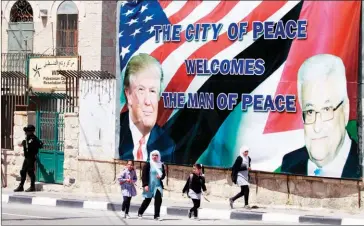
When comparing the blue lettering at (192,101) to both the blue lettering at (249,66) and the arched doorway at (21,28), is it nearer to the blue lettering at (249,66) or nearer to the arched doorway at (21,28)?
the blue lettering at (249,66)

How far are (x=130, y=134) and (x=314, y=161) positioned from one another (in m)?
4.94

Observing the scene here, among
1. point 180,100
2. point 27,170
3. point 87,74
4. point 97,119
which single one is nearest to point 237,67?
point 180,100

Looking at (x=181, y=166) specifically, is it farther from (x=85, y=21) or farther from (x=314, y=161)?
(x=85, y=21)

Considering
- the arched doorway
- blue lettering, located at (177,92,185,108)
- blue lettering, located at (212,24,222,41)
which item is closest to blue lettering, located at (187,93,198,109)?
blue lettering, located at (177,92,185,108)

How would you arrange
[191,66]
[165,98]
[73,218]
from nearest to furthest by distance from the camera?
[73,218] → [191,66] → [165,98]

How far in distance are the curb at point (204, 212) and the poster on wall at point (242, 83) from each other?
1.51 meters

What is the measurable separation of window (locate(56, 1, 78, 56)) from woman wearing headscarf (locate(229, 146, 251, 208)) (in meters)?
8.56

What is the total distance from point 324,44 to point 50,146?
8.25 m

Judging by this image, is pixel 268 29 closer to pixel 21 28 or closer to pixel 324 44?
pixel 324 44

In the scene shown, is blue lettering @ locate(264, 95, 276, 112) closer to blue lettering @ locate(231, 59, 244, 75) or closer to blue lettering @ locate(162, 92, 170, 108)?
blue lettering @ locate(231, 59, 244, 75)

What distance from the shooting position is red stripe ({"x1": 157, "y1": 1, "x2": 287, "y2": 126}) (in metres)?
19.4

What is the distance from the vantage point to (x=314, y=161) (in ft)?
61.8

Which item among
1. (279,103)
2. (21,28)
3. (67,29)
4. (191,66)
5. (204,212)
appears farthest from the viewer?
(21,28)

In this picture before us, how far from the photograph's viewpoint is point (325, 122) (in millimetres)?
18719
